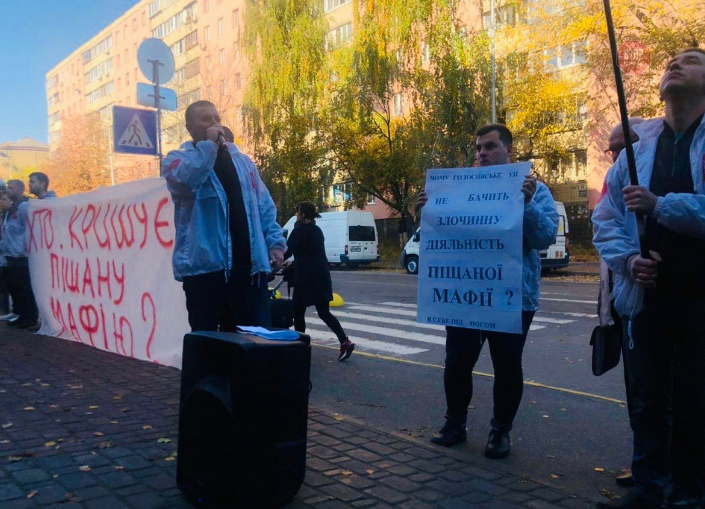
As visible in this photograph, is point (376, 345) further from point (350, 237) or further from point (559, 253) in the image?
point (350, 237)

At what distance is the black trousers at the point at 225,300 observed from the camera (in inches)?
157

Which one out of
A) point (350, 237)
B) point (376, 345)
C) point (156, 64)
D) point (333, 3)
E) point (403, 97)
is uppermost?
point (333, 3)

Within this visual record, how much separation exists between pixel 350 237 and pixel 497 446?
2460 centimetres

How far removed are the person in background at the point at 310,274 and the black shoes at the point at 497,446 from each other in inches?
140

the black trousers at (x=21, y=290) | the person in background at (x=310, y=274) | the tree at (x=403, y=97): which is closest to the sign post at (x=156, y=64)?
the black trousers at (x=21, y=290)

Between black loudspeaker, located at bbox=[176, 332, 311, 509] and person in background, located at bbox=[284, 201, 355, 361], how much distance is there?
14.0 feet

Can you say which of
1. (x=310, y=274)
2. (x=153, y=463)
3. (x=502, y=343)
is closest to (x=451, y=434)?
(x=502, y=343)

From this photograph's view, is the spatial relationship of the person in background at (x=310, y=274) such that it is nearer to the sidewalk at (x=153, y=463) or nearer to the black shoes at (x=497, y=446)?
the sidewalk at (x=153, y=463)

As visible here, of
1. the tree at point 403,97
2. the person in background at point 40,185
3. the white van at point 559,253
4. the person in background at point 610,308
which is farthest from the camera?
the tree at point 403,97

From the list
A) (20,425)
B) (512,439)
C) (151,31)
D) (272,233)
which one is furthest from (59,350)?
(151,31)

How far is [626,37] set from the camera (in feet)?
65.7

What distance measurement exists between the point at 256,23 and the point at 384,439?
31688 mm

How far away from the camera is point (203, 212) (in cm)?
403

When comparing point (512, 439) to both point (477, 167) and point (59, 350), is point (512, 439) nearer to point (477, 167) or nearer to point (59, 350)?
point (477, 167)
